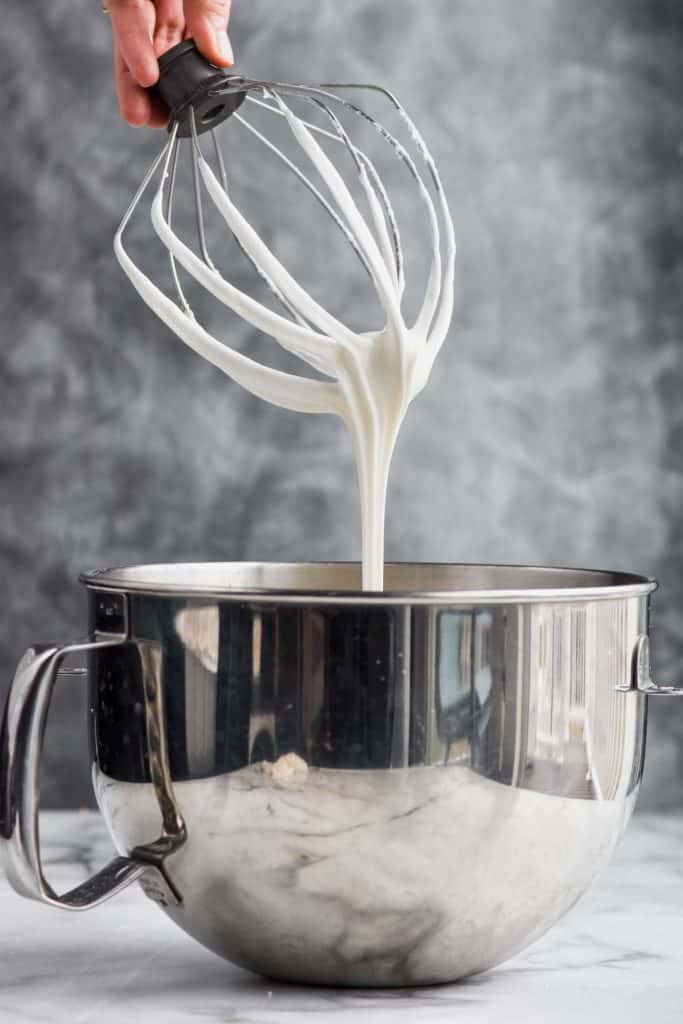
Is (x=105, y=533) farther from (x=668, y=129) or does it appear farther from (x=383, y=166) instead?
(x=668, y=129)

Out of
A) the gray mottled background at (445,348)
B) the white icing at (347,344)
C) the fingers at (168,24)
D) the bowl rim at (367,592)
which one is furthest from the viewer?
the gray mottled background at (445,348)

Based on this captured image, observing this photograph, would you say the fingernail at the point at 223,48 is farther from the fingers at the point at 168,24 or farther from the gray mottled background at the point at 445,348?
the gray mottled background at the point at 445,348

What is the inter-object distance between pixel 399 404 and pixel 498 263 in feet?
1.59

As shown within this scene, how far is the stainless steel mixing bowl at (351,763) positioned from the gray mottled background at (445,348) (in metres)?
0.59

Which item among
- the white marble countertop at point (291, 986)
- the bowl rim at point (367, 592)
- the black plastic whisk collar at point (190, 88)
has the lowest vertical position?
the white marble countertop at point (291, 986)

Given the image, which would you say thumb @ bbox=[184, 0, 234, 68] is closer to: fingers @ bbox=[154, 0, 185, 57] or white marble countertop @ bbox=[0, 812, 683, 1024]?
fingers @ bbox=[154, 0, 185, 57]

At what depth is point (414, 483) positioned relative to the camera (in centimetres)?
133

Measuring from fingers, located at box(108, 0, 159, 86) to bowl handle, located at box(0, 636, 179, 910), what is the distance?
1.22 feet

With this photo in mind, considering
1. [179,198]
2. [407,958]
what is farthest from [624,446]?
[407,958]

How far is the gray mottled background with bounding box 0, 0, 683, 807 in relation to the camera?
1.32 metres

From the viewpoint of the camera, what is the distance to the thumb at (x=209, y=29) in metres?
0.90

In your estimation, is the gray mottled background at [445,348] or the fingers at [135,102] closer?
the fingers at [135,102]

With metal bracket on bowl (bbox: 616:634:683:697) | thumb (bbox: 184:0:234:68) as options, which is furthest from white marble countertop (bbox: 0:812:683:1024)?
thumb (bbox: 184:0:234:68)

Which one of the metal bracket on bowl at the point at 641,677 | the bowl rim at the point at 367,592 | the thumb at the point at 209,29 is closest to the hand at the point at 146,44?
the thumb at the point at 209,29
